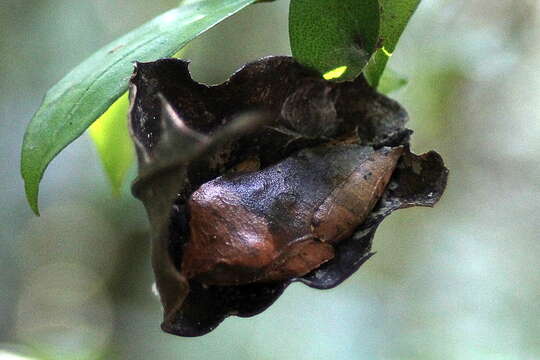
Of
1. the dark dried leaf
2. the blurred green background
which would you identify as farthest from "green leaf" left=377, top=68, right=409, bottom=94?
the blurred green background

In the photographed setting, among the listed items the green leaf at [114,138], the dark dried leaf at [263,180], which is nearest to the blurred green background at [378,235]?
the green leaf at [114,138]

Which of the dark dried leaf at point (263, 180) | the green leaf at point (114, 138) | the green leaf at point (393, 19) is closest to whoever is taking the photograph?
the dark dried leaf at point (263, 180)

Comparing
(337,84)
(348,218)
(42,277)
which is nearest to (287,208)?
(348,218)

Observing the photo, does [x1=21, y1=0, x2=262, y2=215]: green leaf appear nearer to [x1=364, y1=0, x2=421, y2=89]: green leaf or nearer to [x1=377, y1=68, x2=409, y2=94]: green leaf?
[x1=364, y1=0, x2=421, y2=89]: green leaf

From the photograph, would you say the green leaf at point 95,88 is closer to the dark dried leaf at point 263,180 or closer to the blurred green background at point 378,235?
the dark dried leaf at point 263,180

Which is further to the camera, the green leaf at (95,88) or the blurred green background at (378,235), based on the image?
the blurred green background at (378,235)

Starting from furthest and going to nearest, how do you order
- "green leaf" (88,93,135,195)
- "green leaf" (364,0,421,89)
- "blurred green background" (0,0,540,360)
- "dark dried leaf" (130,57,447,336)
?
"blurred green background" (0,0,540,360) < "green leaf" (88,93,135,195) < "green leaf" (364,0,421,89) < "dark dried leaf" (130,57,447,336)
